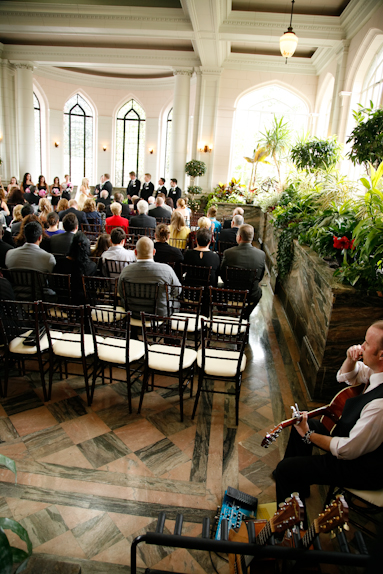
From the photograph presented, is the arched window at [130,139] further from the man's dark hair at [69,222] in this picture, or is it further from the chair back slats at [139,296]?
the chair back slats at [139,296]

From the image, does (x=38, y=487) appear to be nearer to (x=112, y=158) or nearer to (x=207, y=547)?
(x=207, y=547)

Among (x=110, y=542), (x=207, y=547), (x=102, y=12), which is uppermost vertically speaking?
(x=102, y=12)

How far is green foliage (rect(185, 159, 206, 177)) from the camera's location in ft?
42.1

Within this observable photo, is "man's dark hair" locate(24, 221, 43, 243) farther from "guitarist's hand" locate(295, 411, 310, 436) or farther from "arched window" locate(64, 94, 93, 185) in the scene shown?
"arched window" locate(64, 94, 93, 185)

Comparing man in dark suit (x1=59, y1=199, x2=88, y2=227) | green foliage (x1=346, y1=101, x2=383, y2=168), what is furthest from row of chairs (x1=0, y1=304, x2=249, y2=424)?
man in dark suit (x1=59, y1=199, x2=88, y2=227)

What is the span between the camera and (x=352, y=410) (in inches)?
80.5

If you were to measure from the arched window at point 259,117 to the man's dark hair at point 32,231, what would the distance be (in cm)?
1076

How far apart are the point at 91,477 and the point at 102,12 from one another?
10.9m

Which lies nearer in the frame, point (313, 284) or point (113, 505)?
point (113, 505)

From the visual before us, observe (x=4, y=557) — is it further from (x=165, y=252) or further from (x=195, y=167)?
(x=195, y=167)

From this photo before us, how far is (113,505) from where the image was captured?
224cm

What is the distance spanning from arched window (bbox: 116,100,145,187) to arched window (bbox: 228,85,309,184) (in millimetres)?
4930

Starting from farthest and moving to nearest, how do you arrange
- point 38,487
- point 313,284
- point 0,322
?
1. point 313,284
2. point 0,322
3. point 38,487

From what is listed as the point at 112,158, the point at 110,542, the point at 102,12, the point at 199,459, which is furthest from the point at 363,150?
the point at 112,158
